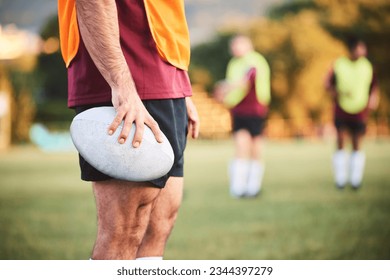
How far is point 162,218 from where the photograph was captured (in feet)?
4.63

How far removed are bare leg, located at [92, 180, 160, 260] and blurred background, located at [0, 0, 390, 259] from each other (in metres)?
1.59

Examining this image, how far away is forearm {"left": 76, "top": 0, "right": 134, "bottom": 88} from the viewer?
1.17 meters

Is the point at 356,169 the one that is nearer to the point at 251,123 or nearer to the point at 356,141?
the point at 356,141

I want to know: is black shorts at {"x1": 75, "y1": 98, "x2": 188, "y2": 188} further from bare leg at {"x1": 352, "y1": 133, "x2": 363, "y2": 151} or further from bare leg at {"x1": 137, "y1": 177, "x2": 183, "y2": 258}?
bare leg at {"x1": 352, "y1": 133, "x2": 363, "y2": 151}

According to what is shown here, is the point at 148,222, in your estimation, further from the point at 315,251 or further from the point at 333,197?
the point at 333,197

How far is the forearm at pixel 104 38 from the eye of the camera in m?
1.17

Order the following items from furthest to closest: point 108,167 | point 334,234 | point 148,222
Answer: point 334,234
point 148,222
point 108,167

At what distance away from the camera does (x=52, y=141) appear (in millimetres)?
11766

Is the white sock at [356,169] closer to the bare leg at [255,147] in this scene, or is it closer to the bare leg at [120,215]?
the bare leg at [255,147]

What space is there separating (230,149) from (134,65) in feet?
34.4

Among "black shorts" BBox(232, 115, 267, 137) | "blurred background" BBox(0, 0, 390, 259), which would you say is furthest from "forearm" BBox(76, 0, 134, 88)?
"black shorts" BBox(232, 115, 267, 137)

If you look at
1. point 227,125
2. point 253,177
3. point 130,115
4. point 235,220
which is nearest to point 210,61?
point 227,125
